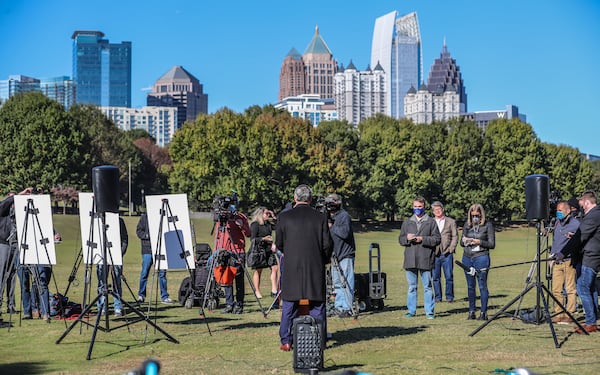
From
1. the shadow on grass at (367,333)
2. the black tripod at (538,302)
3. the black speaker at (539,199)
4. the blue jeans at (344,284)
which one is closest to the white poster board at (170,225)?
the shadow on grass at (367,333)

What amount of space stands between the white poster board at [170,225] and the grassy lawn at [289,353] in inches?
37.7

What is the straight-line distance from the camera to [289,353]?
1225cm

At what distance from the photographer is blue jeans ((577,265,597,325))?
46.7 ft

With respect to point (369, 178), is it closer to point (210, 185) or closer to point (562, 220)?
point (210, 185)

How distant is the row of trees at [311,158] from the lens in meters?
80.5

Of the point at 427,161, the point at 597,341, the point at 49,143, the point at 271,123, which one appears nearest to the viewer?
the point at 597,341

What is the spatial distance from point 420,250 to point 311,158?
69681 millimetres

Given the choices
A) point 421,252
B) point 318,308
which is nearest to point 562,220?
point 421,252

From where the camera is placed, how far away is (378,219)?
9656cm

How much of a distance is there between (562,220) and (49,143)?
229 feet

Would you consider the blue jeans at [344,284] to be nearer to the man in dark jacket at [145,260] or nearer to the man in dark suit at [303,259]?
the man in dark suit at [303,259]

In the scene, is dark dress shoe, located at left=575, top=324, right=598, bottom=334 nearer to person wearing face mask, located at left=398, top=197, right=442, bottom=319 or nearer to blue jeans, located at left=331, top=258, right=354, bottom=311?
person wearing face mask, located at left=398, top=197, right=442, bottom=319

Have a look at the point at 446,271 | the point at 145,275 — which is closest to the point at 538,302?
the point at 446,271

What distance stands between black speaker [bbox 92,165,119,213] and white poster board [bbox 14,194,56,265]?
2469mm
